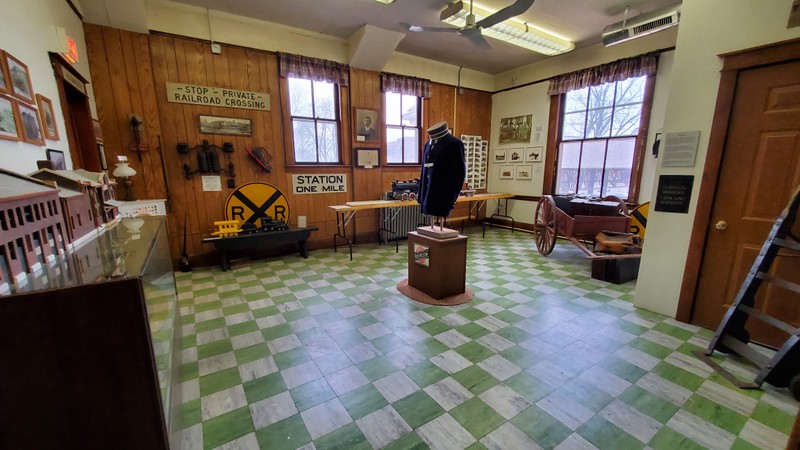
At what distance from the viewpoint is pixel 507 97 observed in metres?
6.65

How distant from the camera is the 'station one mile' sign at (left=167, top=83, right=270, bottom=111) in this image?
387 centimetres

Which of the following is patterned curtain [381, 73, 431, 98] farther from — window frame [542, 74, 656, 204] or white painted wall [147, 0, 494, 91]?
window frame [542, 74, 656, 204]

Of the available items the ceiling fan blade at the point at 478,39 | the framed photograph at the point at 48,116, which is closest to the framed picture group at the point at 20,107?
the framed photograph at the point at 48,116

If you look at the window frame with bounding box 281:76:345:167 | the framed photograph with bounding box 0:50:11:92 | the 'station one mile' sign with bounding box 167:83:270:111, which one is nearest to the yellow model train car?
the window frame with bounding box 281:76:345:167

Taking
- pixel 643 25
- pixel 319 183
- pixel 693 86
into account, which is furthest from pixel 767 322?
pixel 319 183

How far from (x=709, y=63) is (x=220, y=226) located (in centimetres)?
532

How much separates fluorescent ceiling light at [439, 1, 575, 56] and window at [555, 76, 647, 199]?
1.00m

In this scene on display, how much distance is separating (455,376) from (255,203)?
379 centimetres

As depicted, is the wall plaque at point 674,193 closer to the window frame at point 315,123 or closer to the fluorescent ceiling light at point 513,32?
the fluorescent ceiling light at point 513,32

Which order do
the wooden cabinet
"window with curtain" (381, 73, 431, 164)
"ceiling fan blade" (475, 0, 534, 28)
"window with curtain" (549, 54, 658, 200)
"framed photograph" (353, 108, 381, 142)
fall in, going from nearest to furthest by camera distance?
1. the wooden cabinet
2. "ceiling fan blade" (475, 0, 534, 28)
3. "window with curtain" (549, 54, 658, 200)
4. "framed photograph" (353, 108, 381, 142)
5. "window with curtain" (381, 73, 431, 164)

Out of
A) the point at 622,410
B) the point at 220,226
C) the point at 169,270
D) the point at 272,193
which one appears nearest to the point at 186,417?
the point at 169,270

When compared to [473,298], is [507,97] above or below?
above

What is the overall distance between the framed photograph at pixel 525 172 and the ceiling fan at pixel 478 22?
3.15 m

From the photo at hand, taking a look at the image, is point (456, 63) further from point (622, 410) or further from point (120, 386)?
point (120, 386)
